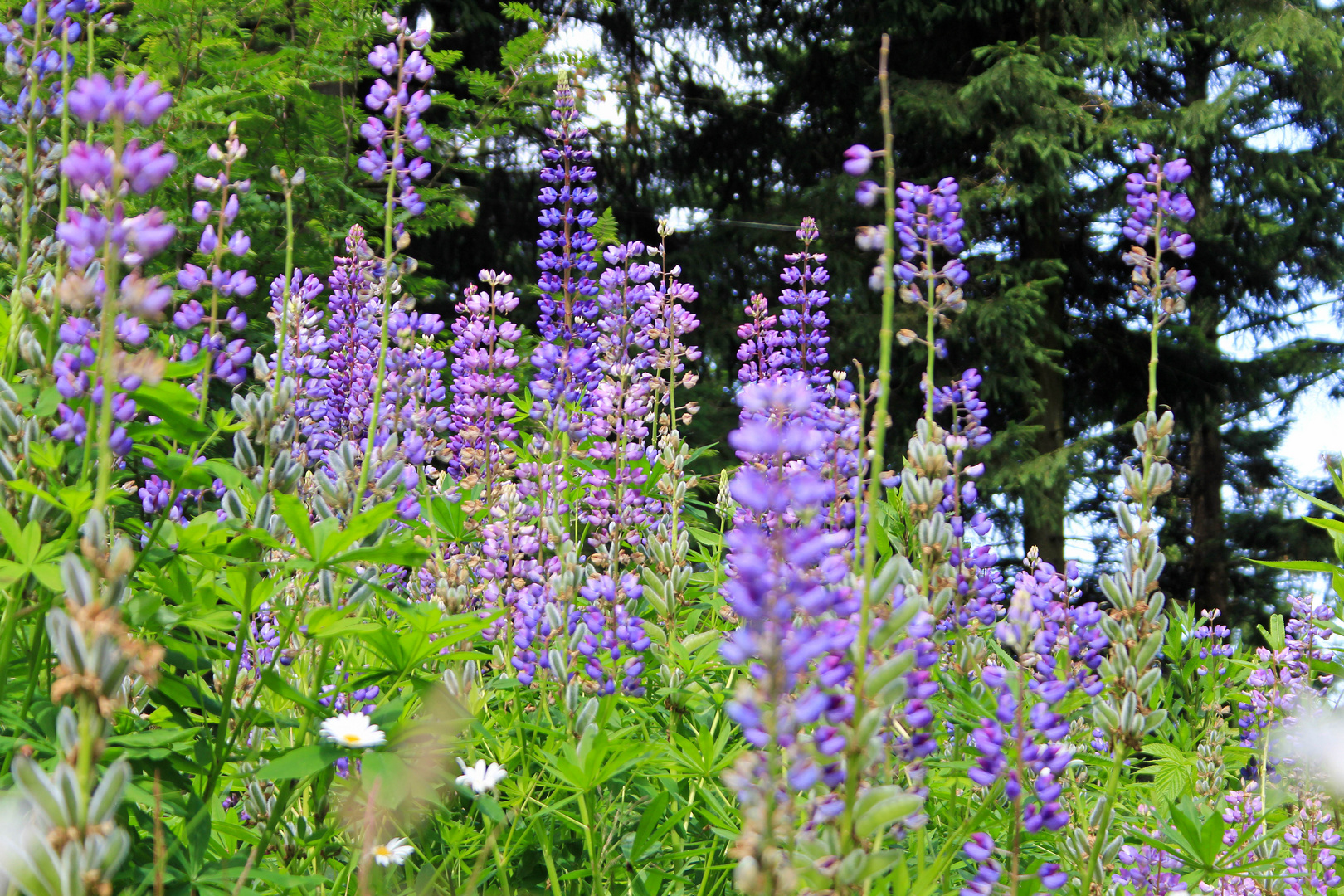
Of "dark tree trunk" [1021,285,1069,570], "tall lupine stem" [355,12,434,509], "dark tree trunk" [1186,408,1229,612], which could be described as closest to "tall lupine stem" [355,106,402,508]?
"tall lupine stem" [355,12,434,509]

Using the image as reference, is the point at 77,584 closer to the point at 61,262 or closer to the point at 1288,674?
the point at 61,262

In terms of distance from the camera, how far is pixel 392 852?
75.0 inches

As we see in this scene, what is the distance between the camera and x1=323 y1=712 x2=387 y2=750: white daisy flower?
1.73m

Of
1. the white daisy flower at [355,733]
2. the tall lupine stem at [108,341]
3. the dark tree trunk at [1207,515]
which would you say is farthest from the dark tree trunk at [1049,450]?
the tall lupine stem at [108,341]

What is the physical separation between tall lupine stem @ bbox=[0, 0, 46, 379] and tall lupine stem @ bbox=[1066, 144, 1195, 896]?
2046mm

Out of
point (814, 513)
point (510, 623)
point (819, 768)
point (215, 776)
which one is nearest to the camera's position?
point (819, 768)

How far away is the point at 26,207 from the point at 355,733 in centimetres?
121

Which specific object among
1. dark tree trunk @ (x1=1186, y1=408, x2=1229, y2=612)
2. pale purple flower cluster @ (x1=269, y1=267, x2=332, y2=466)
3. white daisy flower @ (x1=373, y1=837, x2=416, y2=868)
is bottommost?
dark tree trunk @ (x1=1186, y1=408, x2=1229, y2=612)

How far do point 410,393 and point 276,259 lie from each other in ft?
13.7

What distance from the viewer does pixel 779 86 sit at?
12.1 metres

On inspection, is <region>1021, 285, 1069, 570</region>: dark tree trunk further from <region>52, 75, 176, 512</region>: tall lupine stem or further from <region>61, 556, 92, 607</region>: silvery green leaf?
<region>61, 556, 92, 607</region>: silvery green leaf

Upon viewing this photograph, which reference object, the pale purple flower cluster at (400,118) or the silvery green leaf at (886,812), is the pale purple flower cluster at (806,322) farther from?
the silvery green leaf at (886,812)

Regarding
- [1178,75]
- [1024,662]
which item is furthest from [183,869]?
[1178,75]

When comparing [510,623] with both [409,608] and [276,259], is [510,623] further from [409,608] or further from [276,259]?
[276,259]
